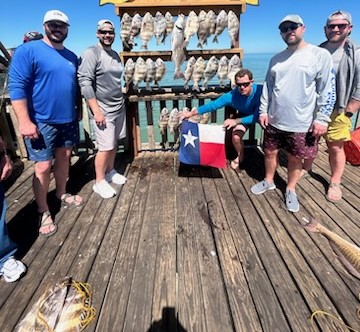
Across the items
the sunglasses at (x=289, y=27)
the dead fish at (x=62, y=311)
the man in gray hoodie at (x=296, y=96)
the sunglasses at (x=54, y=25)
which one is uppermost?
the sunglasses at (x=54, y=25)

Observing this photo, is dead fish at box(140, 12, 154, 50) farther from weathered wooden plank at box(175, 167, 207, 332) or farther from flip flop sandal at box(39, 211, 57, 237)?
flip flop sandal at box(39, 211, 57, 237)

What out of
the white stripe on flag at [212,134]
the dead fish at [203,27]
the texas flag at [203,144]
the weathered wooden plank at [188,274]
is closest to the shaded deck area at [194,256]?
the weathered wooden plank at [188,274]

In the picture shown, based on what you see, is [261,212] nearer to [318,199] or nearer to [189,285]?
[318,199]

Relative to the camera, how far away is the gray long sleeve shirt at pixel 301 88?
248cm

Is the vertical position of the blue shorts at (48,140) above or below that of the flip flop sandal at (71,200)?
above

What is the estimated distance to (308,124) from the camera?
2.72m

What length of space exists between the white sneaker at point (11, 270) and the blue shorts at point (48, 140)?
948mm

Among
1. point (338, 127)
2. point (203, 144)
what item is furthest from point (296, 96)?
point (203, 144)

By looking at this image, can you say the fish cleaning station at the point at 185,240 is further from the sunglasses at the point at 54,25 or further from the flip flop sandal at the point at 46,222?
the sunglasses at the point at 54,25

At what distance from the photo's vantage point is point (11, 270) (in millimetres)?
2141

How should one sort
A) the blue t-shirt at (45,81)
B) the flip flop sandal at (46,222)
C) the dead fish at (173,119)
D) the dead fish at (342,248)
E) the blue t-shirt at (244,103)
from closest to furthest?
the dead fish at (342,248), the blue t-shirt at (45,81), the flip flop sandal at (46,222), the blue t-shirt at (244,103), the dead fish at (173,119)

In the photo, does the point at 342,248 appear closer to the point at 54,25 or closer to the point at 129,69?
the point at 54,25

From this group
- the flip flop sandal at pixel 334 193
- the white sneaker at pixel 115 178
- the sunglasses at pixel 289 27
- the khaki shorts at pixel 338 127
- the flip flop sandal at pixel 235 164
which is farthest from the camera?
the flip flop sandal at pixel 235 164

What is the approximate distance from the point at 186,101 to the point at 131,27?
4.35 ft
